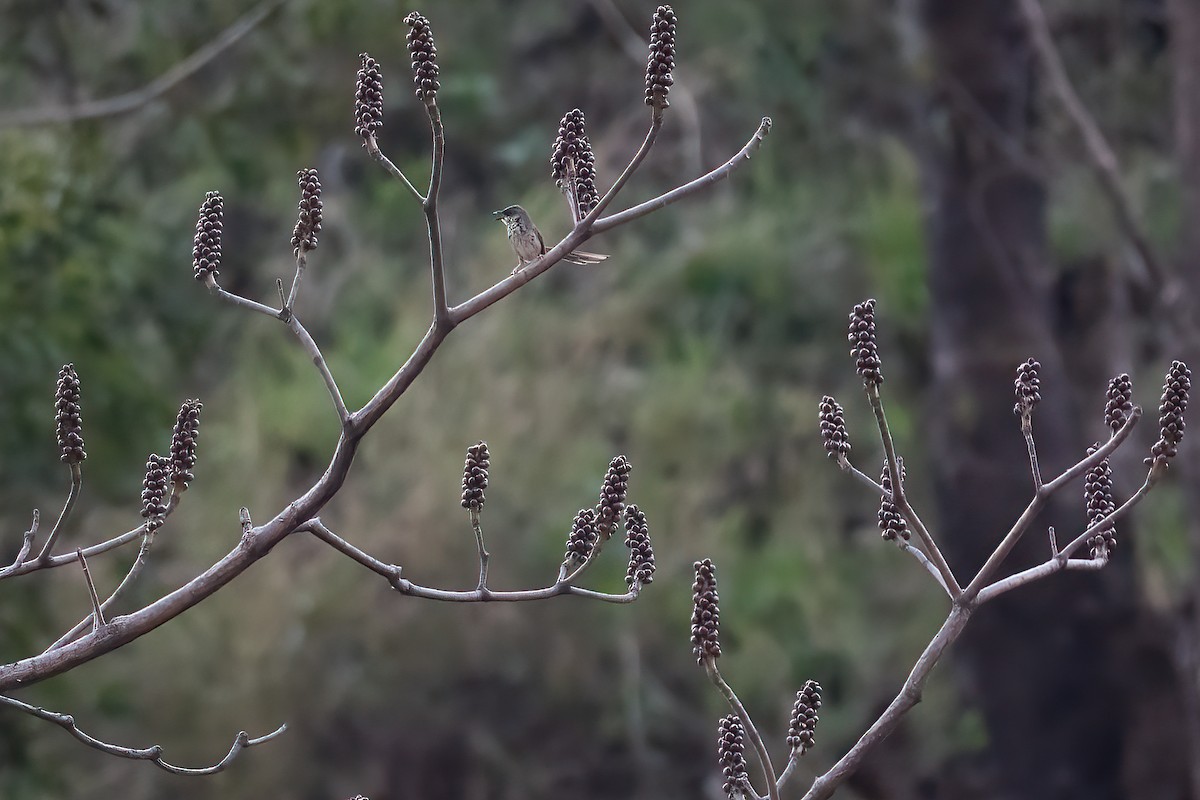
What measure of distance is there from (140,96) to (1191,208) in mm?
5258

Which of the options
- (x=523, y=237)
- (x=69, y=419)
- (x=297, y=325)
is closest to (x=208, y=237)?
(x=297, y=325)

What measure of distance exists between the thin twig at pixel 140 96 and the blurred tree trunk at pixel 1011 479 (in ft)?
16.0

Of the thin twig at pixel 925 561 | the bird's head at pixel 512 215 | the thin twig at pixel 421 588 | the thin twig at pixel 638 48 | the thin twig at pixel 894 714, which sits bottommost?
the thin twig at pixel 894 714

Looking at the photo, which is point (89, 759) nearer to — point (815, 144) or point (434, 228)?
point (815, 144)

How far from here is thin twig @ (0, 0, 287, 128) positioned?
7.02 meters

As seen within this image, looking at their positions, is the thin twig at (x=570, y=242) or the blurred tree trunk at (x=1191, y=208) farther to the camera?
the blurred tree trunk at (x=1191, y=208)

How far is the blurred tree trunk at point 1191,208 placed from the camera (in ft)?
28.4

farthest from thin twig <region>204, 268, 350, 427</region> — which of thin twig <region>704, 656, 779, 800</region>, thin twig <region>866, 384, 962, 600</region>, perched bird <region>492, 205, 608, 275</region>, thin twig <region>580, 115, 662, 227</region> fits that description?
perched bird <region>492, 205, 608, 275</region>

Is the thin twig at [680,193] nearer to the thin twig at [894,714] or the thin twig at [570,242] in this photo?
the thin twig at [570,242]

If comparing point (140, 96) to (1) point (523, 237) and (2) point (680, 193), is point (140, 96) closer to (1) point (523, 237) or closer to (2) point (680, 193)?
(1) point (523, 237)

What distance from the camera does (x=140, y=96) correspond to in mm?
7418

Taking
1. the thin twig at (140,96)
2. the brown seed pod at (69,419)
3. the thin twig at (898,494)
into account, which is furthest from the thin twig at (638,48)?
Answer: the brown seed pod at (69,419)

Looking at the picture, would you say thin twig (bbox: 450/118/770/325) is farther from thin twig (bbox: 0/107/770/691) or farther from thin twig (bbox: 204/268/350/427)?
thin twig (bbox: 204/268/350/427)

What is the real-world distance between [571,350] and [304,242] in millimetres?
9773
